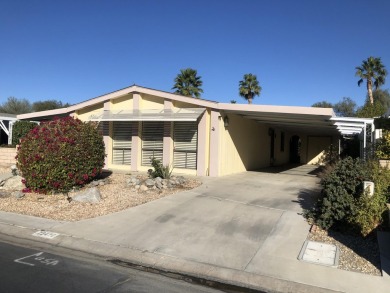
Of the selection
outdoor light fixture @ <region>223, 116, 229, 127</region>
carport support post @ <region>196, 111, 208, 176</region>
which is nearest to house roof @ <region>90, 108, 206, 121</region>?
carport support post @ <region>196, 111, 208, 176</region>

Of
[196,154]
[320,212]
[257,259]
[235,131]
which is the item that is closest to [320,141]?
[235,131]

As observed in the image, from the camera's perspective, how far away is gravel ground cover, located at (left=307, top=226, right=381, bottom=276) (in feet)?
18.3

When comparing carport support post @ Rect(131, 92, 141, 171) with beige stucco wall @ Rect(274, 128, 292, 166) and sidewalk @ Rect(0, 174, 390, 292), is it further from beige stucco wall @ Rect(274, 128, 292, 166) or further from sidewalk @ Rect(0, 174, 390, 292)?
beige stucco wall @ Rect(274, 128, 292, 166)

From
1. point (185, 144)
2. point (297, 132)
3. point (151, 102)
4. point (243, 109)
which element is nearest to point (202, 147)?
point (185, 144)

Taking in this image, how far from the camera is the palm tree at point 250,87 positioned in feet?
140

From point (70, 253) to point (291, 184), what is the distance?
8.34 metres

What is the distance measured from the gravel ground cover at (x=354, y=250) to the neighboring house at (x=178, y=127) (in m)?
5.57

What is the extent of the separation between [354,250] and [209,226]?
2732 mm

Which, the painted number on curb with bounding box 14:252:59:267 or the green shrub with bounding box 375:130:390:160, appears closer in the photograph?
the painted number on curb with bounding box 14:252:59:267

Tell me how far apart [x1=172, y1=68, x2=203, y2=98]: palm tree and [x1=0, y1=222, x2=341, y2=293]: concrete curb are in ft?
101

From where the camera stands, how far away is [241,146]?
16375 mm

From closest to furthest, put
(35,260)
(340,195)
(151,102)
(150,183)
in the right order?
(35,260) < (340,195) < (150,183) < (151,102)

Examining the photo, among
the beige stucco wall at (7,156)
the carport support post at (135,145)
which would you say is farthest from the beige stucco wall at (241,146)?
the beige stucco wall at (7,156)

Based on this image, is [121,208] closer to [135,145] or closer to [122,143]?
[135,145]
